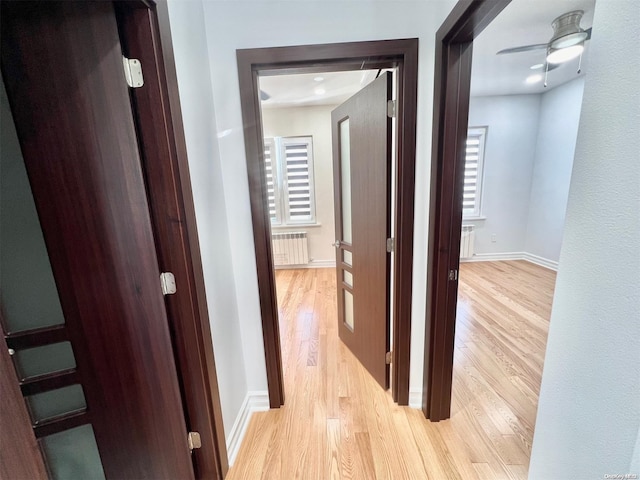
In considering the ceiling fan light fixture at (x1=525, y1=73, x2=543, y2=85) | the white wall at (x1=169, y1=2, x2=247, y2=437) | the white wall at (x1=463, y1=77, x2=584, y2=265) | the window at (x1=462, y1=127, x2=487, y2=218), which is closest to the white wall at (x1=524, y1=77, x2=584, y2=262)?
the white wall at (x1=463, y1=77, x2=584, y2=265)

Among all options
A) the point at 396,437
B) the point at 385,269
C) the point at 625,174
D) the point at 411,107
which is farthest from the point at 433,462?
the point at 411,107

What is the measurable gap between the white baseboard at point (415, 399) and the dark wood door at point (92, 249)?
1269 mm

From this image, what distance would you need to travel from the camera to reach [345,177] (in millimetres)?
1979

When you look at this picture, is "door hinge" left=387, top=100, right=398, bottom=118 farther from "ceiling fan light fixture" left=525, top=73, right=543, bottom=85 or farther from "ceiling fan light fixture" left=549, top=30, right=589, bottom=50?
"ceiling fan light fixture" left=525, top=73, right=543, bottom=85

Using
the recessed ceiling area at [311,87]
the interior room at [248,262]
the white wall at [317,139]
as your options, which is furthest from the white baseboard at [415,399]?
the recessed ceiling area at [311,87]

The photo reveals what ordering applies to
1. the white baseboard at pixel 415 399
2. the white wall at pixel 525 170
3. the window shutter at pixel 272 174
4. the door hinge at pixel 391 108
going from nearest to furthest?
1. the door hinge at pixel 391 108
2. the white baseboard at pixel 415 399
3. the white wall at pixel 525 170
4. the window shutter at pixel 272 174

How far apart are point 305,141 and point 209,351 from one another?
364 cm

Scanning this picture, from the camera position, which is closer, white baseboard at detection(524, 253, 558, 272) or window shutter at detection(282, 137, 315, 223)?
white baseboard at detection(524, 253, 558, 272)

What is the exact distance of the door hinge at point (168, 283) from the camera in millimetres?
986

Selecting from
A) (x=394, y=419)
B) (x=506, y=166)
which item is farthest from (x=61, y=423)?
(x=506, y=166)

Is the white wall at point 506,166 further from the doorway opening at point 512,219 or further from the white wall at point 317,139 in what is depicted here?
the white wall at point 317,139

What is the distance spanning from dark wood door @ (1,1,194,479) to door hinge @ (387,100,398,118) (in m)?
1.18

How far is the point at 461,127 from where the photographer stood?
1.19 m

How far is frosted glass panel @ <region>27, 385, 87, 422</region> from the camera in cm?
94
